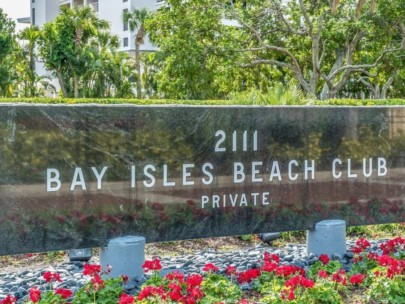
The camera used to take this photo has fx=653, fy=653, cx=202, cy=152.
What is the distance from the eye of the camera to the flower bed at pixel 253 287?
171 inches

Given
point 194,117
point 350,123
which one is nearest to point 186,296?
point 194,117

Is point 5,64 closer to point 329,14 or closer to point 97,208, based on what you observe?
point 329,14

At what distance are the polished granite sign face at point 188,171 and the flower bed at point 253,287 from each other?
20.6 inches

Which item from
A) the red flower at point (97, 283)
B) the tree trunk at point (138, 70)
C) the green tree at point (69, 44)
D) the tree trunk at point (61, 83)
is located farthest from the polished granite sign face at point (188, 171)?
the tree trunk at point (138, 70)

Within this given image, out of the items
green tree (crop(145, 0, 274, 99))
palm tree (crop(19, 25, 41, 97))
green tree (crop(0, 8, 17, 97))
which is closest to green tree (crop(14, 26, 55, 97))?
palm tree (crop(19, 25, 41, 97))

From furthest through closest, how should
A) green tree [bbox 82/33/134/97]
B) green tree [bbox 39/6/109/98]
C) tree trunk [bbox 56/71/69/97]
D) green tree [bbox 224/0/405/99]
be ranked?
green tree [bbox 82/33/134/97], tree trunk [bbox 56/71/69/97], green tree [bbox 39/6/109/98], green tree [bbox 224/0/405/99]

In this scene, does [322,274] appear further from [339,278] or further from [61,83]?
[61,83]

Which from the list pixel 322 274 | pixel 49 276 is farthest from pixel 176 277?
pixel 322 274

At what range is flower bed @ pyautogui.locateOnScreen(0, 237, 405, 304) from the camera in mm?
4344

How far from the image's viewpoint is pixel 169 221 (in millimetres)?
5680

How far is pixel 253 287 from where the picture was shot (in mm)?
5047

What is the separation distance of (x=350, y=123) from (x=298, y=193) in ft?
3.00

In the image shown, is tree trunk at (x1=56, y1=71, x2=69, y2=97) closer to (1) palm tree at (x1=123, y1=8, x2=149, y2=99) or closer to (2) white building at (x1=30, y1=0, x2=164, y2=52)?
(1) palm tree at (x1=123, y1=8, x2=149, y2=99)

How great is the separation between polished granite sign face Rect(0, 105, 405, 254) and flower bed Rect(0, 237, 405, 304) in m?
0.52
